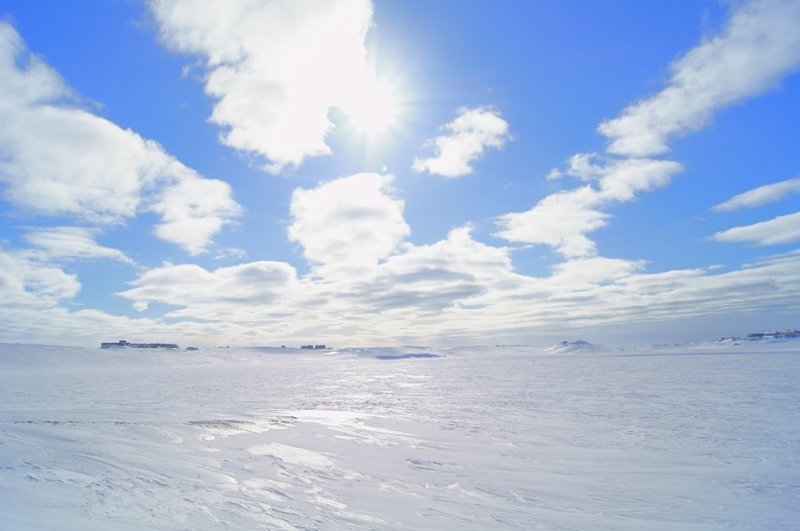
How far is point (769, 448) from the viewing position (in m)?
9.51

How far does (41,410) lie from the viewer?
13.3 metres

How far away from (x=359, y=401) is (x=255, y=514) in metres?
12.6

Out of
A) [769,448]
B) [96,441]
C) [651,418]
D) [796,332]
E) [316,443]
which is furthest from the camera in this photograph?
[796,332]

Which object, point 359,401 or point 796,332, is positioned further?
point 796,332

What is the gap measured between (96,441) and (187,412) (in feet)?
17.9

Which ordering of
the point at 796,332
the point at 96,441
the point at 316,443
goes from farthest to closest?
the point at 796,332, the point at 316,443, the point at 96,441

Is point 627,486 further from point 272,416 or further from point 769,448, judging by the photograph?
point 272,416

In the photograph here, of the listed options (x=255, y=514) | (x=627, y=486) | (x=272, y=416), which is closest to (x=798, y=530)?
(x=627, y=486)

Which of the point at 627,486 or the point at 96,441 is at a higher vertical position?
the point at 96,441

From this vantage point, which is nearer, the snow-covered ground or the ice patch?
the snow-covered ground

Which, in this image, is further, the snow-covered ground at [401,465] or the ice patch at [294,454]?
the ice patch at [294,454]

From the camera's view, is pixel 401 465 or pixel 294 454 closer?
pixel 401 465

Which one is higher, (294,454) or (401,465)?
(294,454)

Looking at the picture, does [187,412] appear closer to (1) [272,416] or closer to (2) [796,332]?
(1) [272,416]
